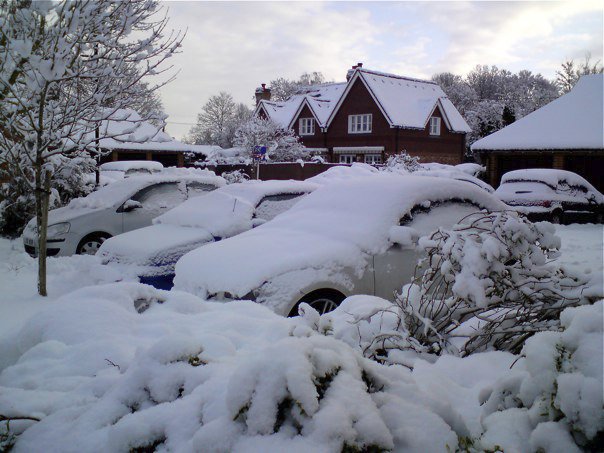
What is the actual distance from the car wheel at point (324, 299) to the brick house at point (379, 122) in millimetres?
30350

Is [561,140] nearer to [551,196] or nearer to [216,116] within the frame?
[551,196]

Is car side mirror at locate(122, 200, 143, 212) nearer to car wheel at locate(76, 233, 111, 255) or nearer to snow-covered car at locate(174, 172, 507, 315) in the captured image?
car wheel at locate(76, 233, 111, 255)

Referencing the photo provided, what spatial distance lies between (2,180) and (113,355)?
11.2m

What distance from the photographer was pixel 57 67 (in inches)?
230

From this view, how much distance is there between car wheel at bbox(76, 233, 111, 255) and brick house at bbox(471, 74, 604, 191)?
19704 mm

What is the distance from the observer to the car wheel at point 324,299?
4.80m

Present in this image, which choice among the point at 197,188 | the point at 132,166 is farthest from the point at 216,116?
the point at 197,188

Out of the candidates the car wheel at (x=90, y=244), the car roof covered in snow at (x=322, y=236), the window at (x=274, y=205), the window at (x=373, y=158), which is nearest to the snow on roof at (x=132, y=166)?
the car wheel at (x=90, y=244)

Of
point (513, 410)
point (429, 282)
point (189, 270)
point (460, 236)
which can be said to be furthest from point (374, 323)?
point (189, 270)

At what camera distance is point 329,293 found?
4887mm

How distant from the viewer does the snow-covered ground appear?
1643mm

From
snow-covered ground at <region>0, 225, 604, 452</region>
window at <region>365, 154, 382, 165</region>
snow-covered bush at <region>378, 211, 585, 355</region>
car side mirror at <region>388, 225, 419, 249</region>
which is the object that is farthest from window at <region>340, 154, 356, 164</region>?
snow-covered ground at <region>0, 225, 604, 452</region>

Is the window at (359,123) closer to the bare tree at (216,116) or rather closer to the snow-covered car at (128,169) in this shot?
the snow-covered car at (128,169)

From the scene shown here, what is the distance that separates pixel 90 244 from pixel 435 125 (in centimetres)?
3180
